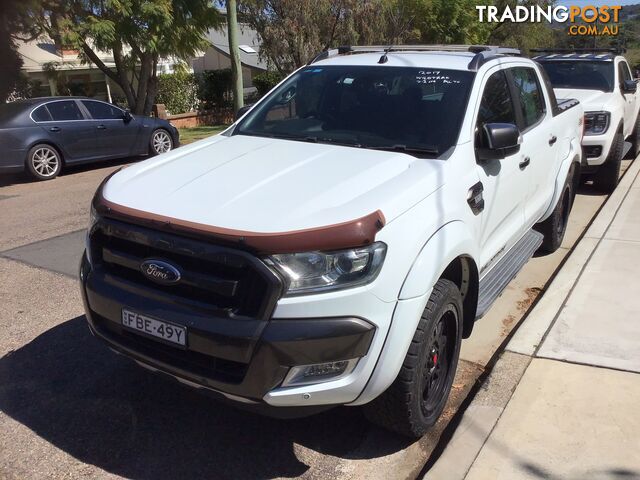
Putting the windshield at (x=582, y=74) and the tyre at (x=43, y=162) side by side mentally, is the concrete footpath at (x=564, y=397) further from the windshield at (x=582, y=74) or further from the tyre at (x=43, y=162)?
the tyre at (x=43, y=162)

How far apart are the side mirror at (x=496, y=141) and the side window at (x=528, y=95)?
1106 millimetres

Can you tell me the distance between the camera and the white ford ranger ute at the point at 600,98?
821 cm

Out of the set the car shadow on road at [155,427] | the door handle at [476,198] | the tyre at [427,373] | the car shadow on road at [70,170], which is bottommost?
the car shadow on road at [155,427]

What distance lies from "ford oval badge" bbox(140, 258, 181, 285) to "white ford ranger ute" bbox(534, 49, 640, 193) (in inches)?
242

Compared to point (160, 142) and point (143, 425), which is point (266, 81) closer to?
point (160, 142)

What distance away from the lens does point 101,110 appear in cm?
1192

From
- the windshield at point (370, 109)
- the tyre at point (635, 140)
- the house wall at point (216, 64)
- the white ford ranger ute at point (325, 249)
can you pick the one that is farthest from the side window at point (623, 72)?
the house wall at point (216, 64)

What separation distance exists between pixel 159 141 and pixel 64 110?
222 centimetres

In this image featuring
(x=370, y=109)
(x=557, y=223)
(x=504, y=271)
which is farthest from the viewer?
(x=557, y=223)

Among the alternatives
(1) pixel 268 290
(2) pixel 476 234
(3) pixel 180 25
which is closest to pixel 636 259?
(2) pixel 476 234

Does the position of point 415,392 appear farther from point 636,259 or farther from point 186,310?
point 636,259

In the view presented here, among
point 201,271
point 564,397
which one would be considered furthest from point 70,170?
point 564,397

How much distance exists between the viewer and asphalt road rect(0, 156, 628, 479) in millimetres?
3068

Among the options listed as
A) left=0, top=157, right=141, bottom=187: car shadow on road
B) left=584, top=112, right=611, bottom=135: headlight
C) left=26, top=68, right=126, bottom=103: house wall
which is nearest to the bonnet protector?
left=584, top=112, right=611, bottom=135: headlight
